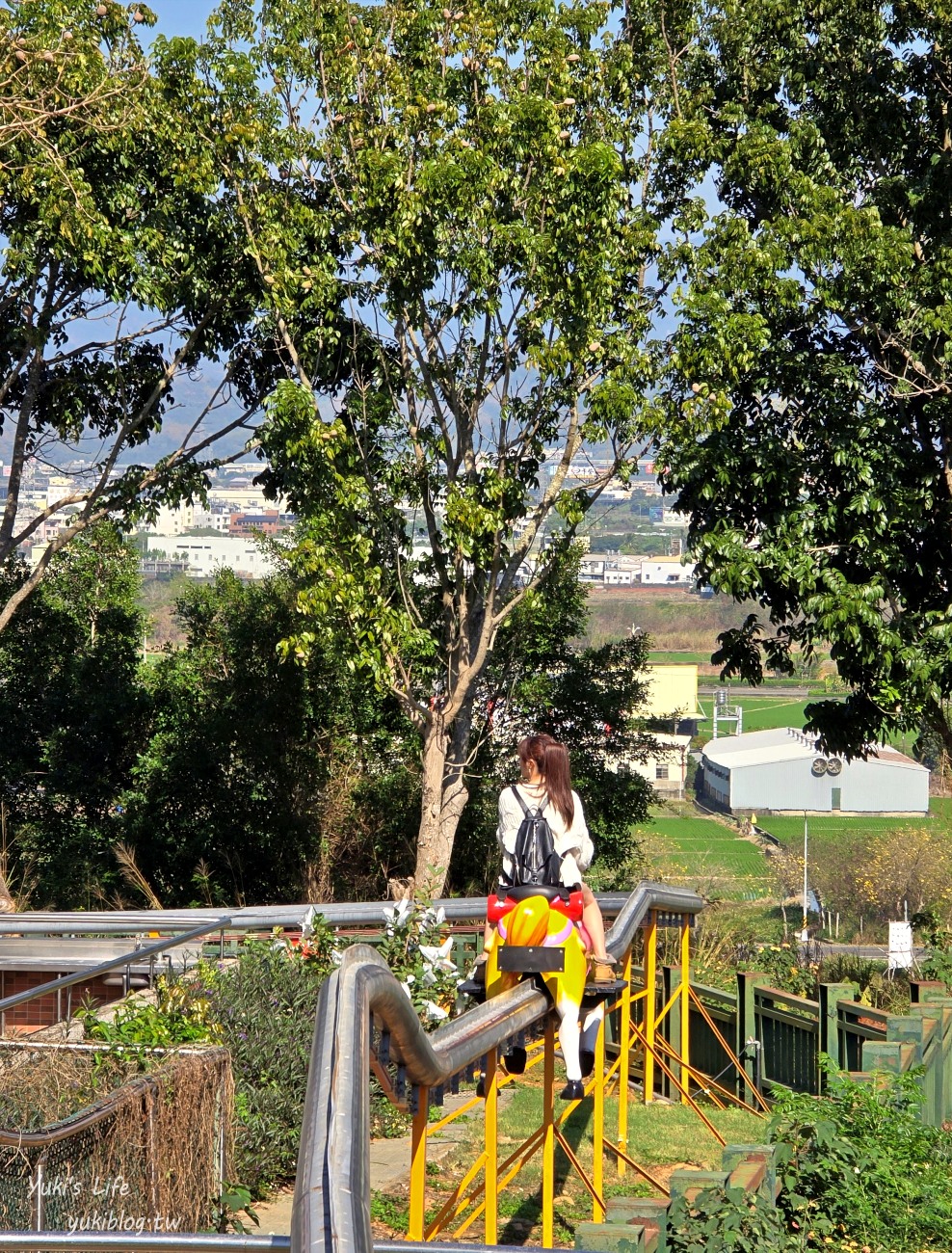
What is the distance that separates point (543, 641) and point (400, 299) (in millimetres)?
5882

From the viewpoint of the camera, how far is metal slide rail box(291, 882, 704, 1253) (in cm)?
166

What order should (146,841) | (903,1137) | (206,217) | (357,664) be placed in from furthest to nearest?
1. (146,841)
2. (206,217)
3. (357,664)
4. (903,1137)

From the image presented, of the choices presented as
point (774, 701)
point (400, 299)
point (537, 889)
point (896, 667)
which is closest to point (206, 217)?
point (400, 299)

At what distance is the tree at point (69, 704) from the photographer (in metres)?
19.2

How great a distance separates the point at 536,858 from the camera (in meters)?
5.02

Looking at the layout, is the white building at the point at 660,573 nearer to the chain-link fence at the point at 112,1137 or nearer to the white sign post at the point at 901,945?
the white sign post at the point at 901,945

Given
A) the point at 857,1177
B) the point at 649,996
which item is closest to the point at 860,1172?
the point at 857,1177

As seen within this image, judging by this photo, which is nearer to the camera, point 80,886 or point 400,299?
point 400,299

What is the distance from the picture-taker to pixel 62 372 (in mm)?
15156

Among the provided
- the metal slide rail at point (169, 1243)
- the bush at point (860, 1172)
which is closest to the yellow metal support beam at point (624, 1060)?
the bush at point (860, 1172)

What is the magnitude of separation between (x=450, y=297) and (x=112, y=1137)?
9535 mm

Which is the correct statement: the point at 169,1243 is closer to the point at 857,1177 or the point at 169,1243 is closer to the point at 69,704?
the point at 857,1177

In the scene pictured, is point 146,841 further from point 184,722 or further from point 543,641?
point 543,641

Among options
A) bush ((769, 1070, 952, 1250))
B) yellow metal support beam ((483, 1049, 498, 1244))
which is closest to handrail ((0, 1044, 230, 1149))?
yellow metal support beam ((483, 1049, 498, 1244))
